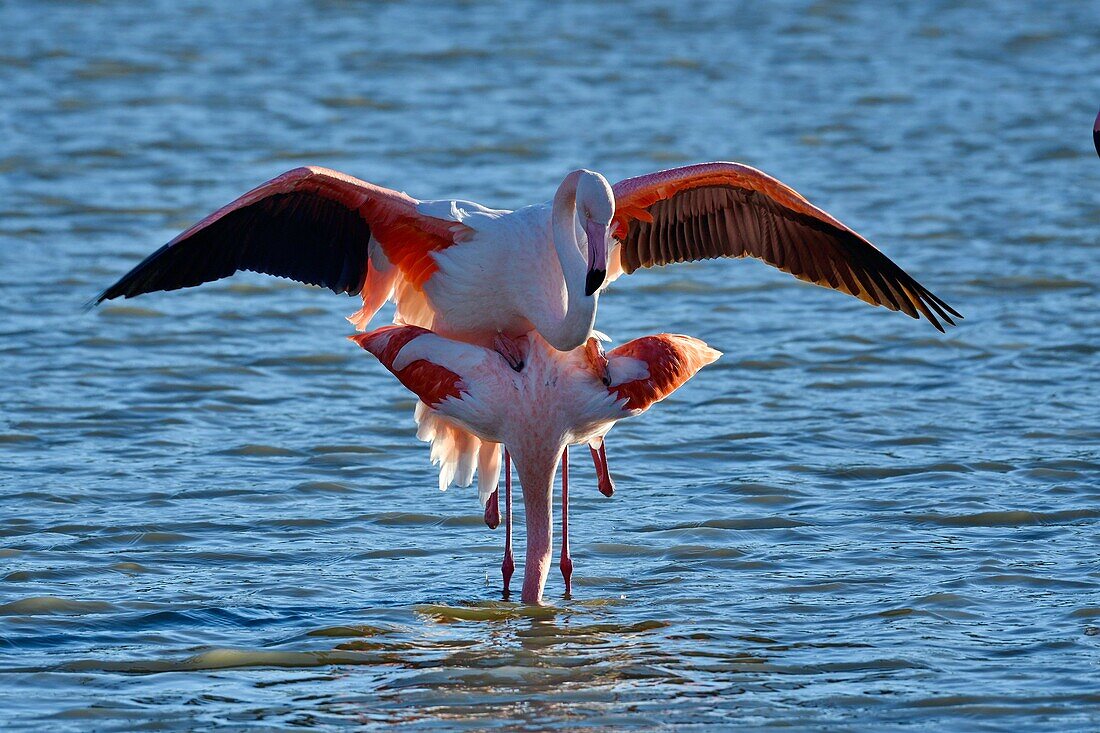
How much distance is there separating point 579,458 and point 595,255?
319 centimetres

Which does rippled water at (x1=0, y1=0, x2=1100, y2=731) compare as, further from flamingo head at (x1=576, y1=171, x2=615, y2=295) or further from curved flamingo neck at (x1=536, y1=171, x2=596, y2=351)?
flamingo head at (x1=576, y1=171, x2=615, y2=295)

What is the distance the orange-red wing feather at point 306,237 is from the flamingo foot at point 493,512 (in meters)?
1.07

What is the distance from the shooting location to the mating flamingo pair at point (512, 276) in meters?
7.11

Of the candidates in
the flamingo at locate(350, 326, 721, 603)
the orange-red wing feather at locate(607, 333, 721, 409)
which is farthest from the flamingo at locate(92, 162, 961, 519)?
the orange-red wing feather at locate(607, 333, 721, 409)

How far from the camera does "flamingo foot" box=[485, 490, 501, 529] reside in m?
8.03

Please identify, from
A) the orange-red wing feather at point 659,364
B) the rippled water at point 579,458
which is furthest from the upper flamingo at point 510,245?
the rippled water at point 579,458

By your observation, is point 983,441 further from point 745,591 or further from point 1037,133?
point 1037,133

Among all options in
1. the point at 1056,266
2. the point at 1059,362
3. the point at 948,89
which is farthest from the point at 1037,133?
the point at 1059,362

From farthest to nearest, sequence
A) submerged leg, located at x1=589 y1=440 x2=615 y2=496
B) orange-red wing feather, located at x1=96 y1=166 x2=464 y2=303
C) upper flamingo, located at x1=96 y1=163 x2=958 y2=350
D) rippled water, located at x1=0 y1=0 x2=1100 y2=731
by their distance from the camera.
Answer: submerged leg, located at x1=589 y1=440 x2=615 y2=496, orange-red wing feather, located at x1=96 y1=166 x2=464 y2=303, upper flamingo, located at x1=96 y1=163 x2=958 y2=350, rippled water, located at x1=0 y1=0 x2=1100 y2=731

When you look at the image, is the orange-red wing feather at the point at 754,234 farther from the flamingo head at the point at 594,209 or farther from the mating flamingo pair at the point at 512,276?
the flamingo head at the point at 594,209

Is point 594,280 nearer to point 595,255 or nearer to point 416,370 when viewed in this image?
point 595,255

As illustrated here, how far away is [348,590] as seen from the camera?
297 inches

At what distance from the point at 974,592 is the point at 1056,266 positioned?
19.2 ft

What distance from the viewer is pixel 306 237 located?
25.4ft
